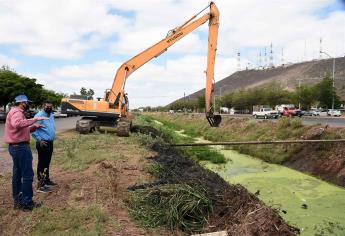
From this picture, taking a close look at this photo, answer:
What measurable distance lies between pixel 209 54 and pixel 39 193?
13874 millimetres

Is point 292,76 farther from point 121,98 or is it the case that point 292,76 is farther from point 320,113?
point 121,98

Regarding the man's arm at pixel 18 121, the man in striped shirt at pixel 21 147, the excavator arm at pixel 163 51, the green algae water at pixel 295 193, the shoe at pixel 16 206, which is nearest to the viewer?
the man's arm at pixel 18 121

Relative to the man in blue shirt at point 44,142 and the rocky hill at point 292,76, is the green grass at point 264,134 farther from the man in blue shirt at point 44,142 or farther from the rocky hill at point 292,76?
the rocky hill at point 292,76

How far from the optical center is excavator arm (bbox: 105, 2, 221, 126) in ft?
70.4

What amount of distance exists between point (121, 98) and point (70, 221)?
1672cm

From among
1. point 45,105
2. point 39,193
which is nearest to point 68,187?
Result: point 39,193

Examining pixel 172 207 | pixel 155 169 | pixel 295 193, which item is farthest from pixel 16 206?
pixel 295 193

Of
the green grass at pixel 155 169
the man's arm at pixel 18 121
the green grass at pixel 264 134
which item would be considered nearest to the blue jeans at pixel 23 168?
the man's arm at pixel 18 121

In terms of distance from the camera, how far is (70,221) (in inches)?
298

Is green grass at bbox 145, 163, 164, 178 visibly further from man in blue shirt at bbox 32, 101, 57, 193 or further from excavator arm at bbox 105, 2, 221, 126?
excavator arm at bbox 105, 2, 221, 126

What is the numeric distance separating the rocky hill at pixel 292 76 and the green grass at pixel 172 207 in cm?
9650

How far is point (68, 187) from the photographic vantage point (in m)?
9.95

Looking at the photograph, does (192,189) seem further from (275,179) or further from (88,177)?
(275,179)

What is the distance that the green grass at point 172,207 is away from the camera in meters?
7.93
